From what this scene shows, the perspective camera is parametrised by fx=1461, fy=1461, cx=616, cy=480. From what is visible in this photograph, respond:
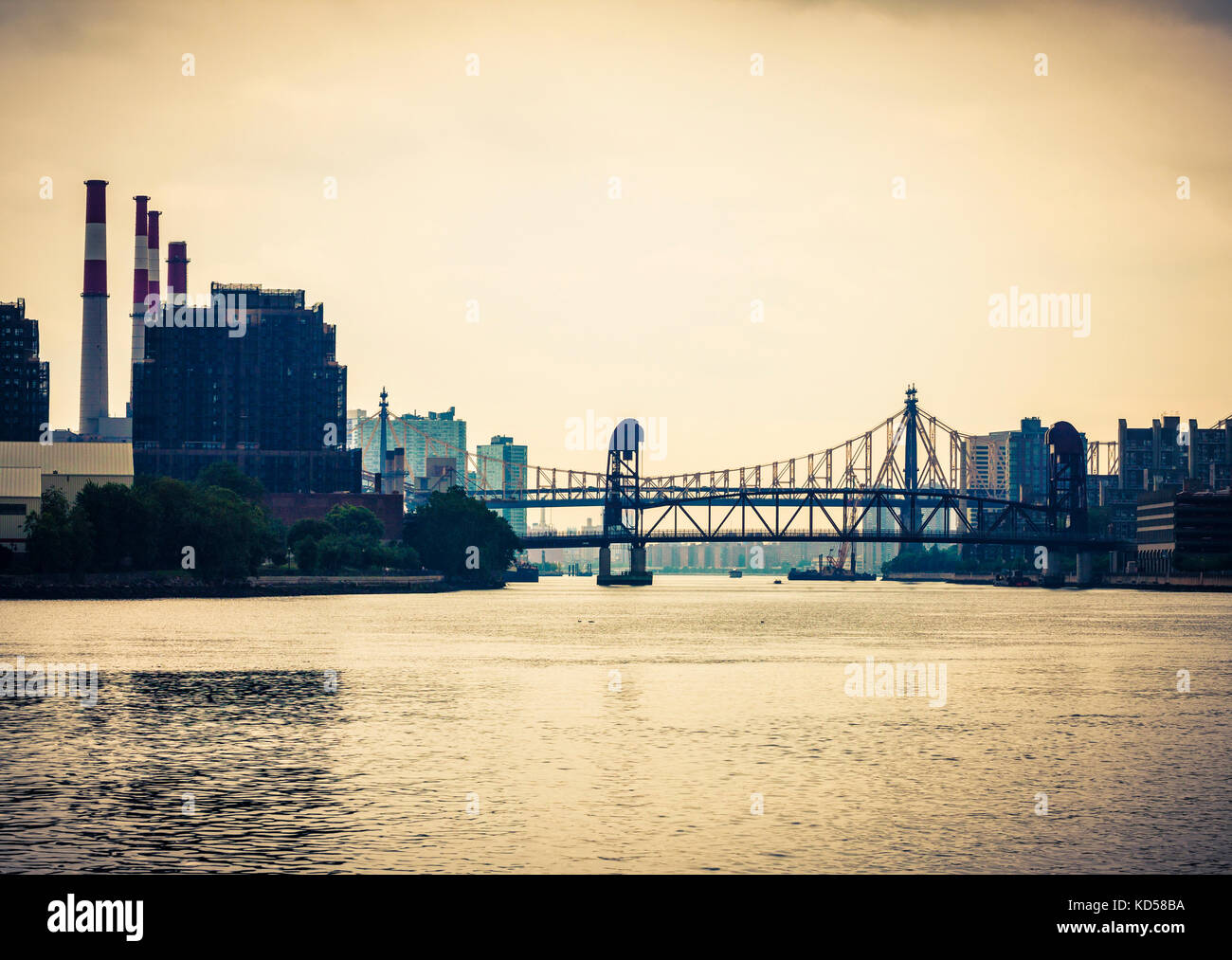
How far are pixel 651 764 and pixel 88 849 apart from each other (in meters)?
14.1

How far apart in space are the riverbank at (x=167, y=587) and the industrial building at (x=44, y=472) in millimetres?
12150

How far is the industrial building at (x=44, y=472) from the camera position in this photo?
14025 cm

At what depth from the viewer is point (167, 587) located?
440 feet

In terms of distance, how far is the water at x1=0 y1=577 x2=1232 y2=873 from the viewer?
82.0ft

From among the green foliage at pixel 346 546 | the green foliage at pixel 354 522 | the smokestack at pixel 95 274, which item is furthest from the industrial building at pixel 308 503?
the smokestack at pixel 95 274

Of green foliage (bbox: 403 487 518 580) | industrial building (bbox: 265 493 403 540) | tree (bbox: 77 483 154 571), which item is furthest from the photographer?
industrial building (bbox: 265 493 403 540)

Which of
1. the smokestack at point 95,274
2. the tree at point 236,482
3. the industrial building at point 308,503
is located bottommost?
the industrial building at point 308,503

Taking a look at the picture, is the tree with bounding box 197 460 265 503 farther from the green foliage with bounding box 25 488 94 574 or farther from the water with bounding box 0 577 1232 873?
the water with bounding box 0 577 1232 873

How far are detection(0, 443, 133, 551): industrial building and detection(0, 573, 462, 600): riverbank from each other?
39.9 ft

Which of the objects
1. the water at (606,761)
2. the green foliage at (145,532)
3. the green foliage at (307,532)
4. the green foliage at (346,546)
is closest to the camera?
the water at (606,761)

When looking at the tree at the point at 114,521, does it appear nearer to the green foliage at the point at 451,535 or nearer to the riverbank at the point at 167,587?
the riverbank at the point at 167,587

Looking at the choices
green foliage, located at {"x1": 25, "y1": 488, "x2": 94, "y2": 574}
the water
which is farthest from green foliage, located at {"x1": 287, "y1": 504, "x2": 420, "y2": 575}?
the water
